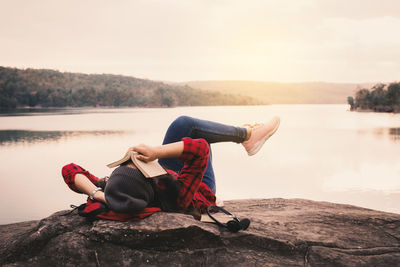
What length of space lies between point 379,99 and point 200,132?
4043cm

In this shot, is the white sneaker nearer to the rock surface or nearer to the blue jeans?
the blue jeans

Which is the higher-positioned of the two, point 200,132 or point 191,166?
point 200,132

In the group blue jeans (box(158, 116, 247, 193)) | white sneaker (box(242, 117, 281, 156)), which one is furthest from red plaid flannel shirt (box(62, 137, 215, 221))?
white sneaker (box(242, 117, 281, 156))

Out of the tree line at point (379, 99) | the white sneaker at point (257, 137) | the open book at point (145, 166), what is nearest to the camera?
the open book at point (145, 166)

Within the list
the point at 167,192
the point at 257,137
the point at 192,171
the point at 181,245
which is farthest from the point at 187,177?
the point at 257,137

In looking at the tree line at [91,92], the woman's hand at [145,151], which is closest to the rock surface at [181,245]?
the woman's hand at [145,151]

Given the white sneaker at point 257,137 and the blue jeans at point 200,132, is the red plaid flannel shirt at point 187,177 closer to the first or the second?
the blue jeans at point 200,132

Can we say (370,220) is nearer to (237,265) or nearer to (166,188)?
(237,265)

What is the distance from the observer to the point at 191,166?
8.18 ft

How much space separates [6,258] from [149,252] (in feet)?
3.34

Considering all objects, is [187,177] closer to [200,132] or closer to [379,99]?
[200,132]

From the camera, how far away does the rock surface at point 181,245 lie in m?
2.36

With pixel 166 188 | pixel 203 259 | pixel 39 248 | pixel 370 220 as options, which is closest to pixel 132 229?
pixel 166 188

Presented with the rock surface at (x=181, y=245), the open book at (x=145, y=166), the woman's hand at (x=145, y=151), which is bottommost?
the rock surface at (x=181, y=245)
